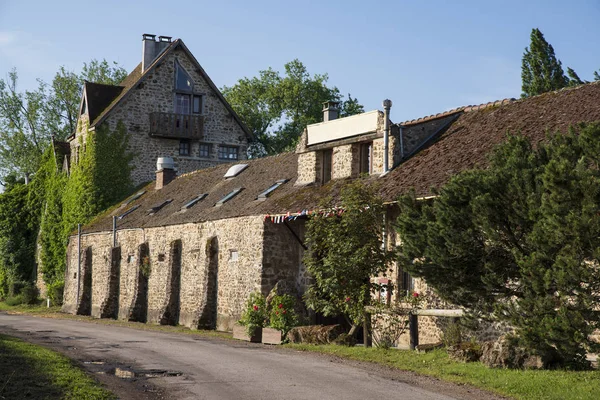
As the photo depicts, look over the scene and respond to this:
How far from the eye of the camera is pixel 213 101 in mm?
48500

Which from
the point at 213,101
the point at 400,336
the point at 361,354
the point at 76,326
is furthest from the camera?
the point at 213,101

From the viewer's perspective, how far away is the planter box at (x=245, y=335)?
2323 centimetres

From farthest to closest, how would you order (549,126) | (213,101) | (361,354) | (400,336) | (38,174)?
1. (38,174)
2. (213,101)
3. (400,336)
4. (549,126)
5. (361,354)

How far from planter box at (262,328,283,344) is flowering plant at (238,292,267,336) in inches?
21.9

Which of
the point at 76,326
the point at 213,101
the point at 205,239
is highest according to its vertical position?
the point at 213,101

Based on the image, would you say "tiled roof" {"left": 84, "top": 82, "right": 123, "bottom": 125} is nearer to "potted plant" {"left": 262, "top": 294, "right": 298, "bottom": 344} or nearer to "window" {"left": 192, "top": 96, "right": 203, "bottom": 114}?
"window" {"left": 192, "top": 96, "right": 203, "bottom": 114}

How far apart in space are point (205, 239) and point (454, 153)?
10.9 metres

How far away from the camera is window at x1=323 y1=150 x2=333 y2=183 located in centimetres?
2623

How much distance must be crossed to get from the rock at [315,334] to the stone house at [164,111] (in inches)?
1044

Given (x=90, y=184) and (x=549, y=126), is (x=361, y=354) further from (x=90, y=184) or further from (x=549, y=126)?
(x=90, y=184)

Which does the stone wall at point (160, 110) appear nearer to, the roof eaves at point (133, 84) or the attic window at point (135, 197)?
the roof eaves at point (133, 84)

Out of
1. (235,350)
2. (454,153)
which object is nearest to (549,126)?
(454,153)

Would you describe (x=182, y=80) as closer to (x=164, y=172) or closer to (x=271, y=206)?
(x=164, y=172)

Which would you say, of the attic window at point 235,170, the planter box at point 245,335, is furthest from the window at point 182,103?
the planter box at point 245,335
